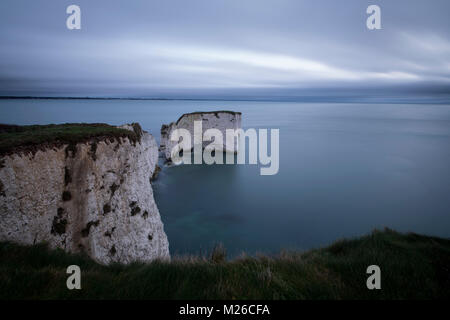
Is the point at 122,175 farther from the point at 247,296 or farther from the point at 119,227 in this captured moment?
the point at 247,296

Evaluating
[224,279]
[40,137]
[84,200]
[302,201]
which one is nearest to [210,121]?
[302,201]

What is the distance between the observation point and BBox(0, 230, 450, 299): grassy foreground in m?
2.91

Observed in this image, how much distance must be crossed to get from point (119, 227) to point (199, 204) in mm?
11386

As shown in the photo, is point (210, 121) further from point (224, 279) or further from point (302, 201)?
point (224, 279)

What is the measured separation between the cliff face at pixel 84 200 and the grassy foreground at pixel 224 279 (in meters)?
1.54

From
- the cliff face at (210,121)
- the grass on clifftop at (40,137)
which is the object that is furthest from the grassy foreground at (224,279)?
the cliff face at (210,121)

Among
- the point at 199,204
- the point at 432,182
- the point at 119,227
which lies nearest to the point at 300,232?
the point at 199,204

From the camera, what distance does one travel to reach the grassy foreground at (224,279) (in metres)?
2.91

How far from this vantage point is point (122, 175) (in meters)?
8.13

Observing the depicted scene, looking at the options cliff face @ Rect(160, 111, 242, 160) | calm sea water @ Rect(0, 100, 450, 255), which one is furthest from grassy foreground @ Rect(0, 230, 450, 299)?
cliff face @ Rect(160, 111, 242, 160)

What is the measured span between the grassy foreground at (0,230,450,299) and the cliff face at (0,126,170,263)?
5.04 feet

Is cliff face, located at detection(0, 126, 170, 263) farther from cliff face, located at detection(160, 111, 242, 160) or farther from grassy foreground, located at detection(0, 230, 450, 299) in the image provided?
cliff face, located at detection(160, 111, 242, 160)

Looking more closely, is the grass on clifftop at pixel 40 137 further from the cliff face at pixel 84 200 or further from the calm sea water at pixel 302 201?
the calm sea water at pixel 302 201
